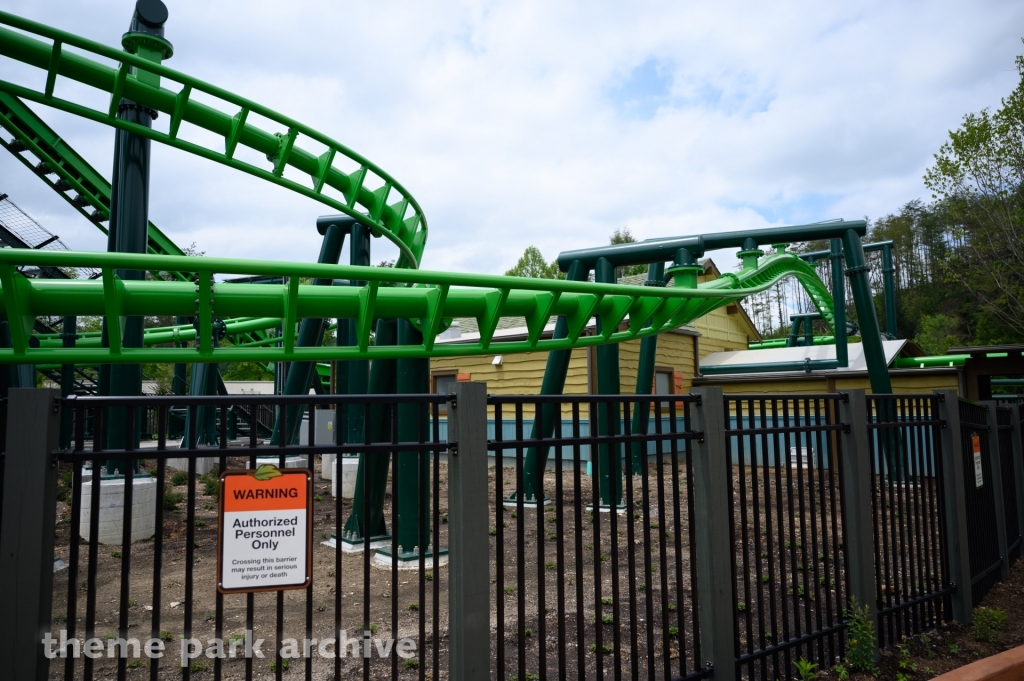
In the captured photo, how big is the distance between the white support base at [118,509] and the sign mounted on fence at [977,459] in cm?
787

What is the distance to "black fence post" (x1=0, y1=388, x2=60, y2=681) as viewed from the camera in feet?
7.26

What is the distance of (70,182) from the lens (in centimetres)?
1245

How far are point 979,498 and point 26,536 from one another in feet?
22.7

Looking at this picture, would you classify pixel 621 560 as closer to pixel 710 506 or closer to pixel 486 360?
pixel 710 506

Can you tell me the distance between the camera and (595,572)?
3.27 m

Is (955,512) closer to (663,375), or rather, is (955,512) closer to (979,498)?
(979,498)

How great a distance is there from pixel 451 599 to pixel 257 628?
271cm

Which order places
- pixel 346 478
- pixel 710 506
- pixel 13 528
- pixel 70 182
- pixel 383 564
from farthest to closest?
1. pixel 70 182
2. pixel 346 478
3. pixel 383 564
4. pixel 710 506
5. pixel 13 528

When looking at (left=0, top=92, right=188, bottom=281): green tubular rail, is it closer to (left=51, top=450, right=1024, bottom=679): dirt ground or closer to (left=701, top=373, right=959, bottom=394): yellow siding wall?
(left=51, top=450, right=1024, bottom=679): dirt ground

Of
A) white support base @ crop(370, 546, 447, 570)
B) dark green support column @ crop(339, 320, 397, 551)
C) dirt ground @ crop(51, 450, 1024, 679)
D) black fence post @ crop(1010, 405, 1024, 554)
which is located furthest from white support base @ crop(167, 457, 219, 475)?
black fence post @ crop(1010, 405, 1024, 554)

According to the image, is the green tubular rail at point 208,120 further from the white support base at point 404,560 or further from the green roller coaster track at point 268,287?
the white support base at point 404,560

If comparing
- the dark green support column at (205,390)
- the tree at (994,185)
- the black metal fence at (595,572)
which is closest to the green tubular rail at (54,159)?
the dark green support column at (205,390)

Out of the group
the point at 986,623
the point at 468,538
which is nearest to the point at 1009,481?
the point at 986,623

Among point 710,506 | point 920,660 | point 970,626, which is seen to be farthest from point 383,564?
point 970,626
